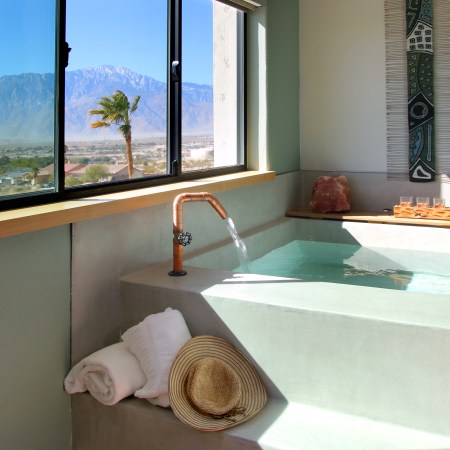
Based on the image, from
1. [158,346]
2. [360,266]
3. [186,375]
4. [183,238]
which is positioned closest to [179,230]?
[183,238]

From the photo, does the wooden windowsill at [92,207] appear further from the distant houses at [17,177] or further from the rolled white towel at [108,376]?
the rolled white towel at [108,376]

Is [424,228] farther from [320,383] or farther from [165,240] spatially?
[320,383]

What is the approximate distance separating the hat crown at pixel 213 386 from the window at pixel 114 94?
0.81 meters

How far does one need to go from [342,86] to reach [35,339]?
307cm

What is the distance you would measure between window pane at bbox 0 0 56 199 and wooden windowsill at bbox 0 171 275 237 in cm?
12

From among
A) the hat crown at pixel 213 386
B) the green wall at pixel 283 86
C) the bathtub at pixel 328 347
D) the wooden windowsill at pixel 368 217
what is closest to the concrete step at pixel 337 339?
the bathtub at pixel 328 347

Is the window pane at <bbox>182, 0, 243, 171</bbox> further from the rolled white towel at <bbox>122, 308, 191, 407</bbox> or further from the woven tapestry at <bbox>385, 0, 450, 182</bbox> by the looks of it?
the rolled white towel at <bbox>122, 308, 191, 407</bbox>

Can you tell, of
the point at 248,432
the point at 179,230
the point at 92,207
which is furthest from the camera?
the point at 179,230

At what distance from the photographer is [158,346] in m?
2.05

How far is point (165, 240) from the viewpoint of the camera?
276 cm

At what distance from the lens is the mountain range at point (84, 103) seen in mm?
2047

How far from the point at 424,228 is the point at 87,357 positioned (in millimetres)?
2322

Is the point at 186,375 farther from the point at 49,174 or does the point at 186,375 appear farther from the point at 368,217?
the point at 368,217

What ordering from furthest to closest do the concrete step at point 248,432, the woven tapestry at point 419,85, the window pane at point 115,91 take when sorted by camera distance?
the woven tapestry at point 419,85 < the window pane at point 115,91 < the concrete step at point 248,432
